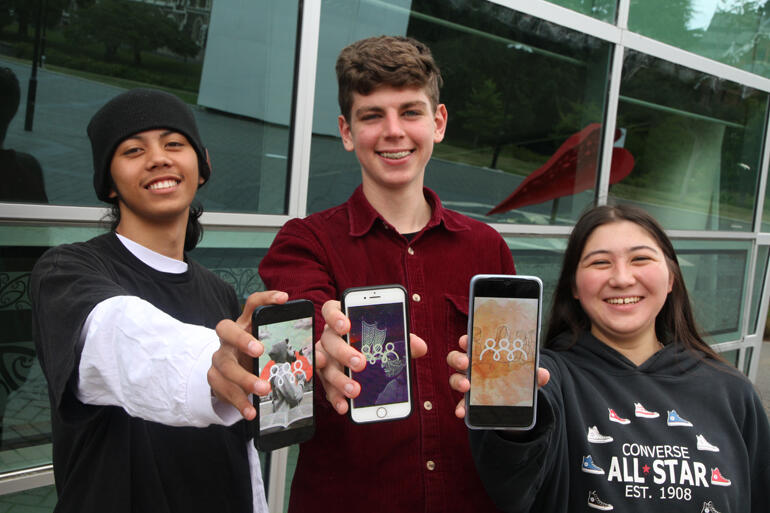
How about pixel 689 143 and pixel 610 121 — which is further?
pixel 689 143

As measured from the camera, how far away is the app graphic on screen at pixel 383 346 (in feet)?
4.64

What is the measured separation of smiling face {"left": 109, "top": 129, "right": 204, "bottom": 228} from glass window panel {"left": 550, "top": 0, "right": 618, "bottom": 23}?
3.37m

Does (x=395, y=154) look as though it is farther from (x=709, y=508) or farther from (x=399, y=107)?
(x=709, y=508)

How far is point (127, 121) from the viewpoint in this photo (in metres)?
1.64

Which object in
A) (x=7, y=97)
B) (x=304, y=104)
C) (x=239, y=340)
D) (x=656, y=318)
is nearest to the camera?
(x=239, y=340)

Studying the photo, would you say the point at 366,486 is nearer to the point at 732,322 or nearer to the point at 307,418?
the point at 307,418

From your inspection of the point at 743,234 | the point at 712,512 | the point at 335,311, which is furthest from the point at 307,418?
the point at 743,234

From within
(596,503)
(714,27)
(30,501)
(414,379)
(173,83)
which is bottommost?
(30,501)

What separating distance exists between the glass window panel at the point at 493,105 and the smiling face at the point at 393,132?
5.48ft

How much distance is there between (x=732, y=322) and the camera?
242 inches

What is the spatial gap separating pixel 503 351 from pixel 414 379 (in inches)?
10.9

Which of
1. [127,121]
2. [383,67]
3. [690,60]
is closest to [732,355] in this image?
[690,60]

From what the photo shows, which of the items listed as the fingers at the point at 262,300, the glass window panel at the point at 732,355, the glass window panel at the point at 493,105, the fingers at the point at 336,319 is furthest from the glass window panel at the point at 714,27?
the fingers at the point at 262,300

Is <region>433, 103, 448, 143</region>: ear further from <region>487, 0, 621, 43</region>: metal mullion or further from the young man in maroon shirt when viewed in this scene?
<region>487, 0, 621, 43</region>: metal mullion
